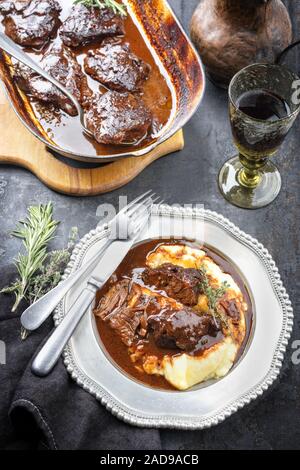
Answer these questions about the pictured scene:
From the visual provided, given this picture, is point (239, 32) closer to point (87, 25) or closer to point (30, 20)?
point (87, 25)

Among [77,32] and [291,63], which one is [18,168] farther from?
[291,63]

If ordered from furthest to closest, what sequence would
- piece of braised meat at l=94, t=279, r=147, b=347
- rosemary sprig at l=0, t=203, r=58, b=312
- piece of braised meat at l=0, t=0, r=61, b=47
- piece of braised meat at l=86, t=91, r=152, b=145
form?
piece of braised meat at l=0, t=0, r=61, b=47 → piece of braised meat at l=86, t=91, r=152, b=145 → rosemary sprig at l=0, t=203, r=58, b=312 → piece of braised meat at l=94, t=279, r=147, b=347

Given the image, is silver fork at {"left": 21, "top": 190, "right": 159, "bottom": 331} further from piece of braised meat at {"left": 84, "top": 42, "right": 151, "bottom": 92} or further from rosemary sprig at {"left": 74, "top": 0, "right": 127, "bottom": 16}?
rosemary sprig at {"left": 74, "top": 0, "right": 127, "bottom": 16}

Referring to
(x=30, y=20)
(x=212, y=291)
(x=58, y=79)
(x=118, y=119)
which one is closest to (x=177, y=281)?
(x=212, y=291)

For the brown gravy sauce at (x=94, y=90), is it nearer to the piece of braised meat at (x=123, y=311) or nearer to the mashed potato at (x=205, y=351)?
the mashed potato at (x=205, y=351)

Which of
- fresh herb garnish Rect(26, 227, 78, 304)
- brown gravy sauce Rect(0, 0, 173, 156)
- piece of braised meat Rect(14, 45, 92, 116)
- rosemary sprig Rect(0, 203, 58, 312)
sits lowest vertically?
fresh herb garnish Rect(26, 227, 78, 304)

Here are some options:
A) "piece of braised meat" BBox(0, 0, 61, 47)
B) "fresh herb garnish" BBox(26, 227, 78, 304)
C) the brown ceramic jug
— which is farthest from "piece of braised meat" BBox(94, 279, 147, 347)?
"piece of braised meat" BBox(0, 0, 61, 47)
